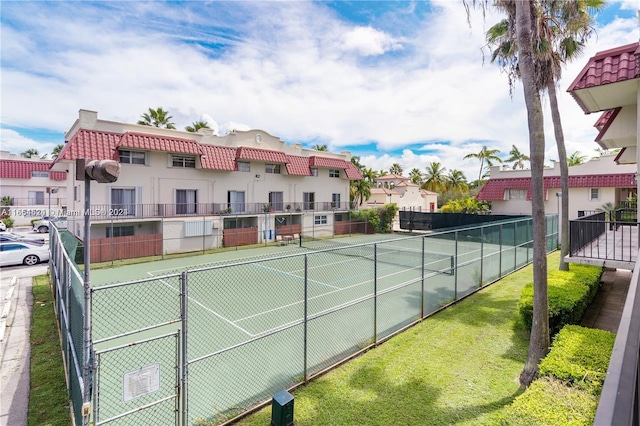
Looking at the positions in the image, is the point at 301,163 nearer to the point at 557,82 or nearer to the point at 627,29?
the point at 557,82

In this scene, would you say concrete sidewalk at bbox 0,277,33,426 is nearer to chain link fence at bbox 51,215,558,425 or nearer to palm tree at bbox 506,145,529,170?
chain link fence at bbox 51,215,558,425

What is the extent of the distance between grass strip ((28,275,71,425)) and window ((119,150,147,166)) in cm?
1402

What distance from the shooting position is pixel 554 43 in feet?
39.2

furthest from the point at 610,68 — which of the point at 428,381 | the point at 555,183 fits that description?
the point at 555,183

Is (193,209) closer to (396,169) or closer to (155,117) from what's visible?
(155,117)

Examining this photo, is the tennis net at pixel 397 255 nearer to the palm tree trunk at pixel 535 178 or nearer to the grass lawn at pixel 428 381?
the grass lawn at pixel 428 381

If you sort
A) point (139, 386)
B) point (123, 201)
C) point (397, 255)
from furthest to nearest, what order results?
point (123, 201) → point (397, 255) → point (139, 386)

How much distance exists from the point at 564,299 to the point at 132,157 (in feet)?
82.5

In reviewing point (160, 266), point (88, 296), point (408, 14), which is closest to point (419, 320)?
point (88, 296)

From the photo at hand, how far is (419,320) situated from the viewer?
9406 millimetres

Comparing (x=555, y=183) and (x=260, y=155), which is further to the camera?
(x=260, y=155)

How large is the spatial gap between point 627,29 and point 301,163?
2611 centimetres

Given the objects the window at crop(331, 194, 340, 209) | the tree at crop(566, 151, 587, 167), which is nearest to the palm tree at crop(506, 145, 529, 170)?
the tree at crop(566, 151, 587, 167)

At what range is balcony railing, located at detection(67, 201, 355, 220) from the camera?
21859mm
